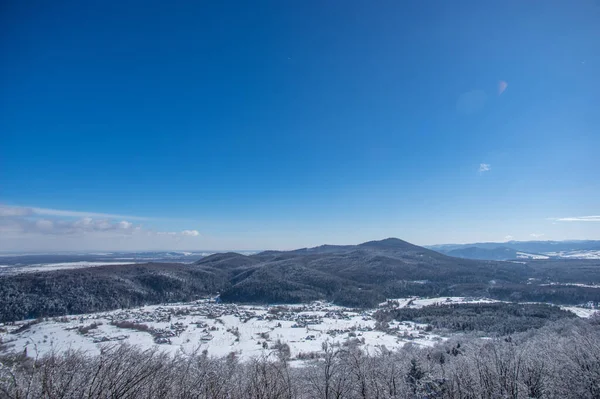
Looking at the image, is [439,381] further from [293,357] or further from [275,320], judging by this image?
[275,320]

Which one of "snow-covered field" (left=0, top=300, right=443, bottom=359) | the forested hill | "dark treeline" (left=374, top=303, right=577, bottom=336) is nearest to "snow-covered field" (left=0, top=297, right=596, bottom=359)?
"snow-covered field" (left=0, top=300, right=443, bottom=359)

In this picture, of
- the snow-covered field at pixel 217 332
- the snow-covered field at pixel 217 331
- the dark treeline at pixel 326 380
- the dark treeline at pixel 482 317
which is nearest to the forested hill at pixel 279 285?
the snow-covered field at pixel 217 331

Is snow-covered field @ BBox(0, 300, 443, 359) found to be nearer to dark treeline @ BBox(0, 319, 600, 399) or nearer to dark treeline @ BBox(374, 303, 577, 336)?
dark treeline @ BBox(374, 303, 577, 336)

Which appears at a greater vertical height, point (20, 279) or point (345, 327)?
point (20, 279)

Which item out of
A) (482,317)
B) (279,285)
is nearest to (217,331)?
(279,285)

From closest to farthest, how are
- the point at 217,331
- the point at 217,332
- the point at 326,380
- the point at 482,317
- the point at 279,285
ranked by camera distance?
the point at 326,380, the point at 217,332, the point at 217,331, the point at 482,317, the point at 279,285

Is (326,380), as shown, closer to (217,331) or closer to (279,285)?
(217,331)

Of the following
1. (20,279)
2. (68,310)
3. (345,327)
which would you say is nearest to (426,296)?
(345,327)

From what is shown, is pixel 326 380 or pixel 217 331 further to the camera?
pixel 217 331
